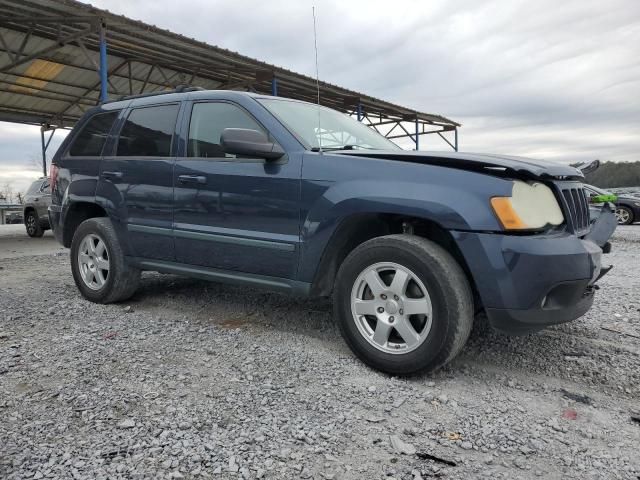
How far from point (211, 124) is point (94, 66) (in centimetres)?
871

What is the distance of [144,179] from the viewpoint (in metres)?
3.98

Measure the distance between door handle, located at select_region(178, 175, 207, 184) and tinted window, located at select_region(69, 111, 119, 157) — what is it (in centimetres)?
121

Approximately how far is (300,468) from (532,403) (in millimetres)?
1301

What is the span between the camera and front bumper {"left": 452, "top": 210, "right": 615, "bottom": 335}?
2.48 m

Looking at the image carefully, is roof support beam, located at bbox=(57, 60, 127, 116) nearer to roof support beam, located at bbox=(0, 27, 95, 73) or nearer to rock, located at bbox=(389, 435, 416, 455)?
roof support beam, located at bbox=(0, 27, 95, 73)

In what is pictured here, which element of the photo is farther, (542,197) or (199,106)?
(199,106)

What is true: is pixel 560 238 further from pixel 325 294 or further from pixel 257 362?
pixel 257 362

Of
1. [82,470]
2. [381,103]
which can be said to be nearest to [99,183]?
[82,470]

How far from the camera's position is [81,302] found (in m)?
4.49

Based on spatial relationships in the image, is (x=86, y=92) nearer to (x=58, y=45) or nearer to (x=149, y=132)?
(x=58, y=45)

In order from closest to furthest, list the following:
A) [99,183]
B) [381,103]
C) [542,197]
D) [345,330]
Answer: [542,197]
[345,330]
[99,183]
[381,103]

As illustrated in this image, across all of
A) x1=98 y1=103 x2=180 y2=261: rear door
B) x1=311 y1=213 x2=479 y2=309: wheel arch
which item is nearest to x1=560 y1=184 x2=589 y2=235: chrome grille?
x1=311 y1=213 x2=479 y2=309: wheel arch

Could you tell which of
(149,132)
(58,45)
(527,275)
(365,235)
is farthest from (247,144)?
(58,45)

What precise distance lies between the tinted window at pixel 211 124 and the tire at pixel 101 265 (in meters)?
1.21
